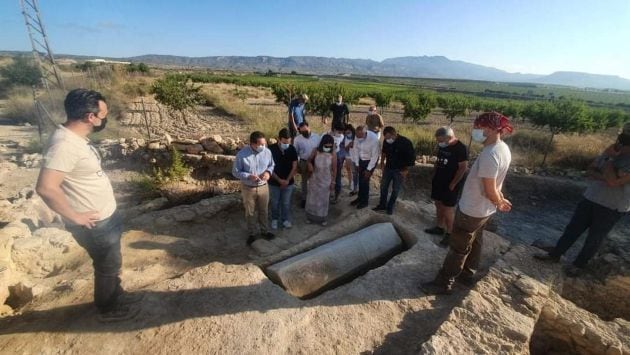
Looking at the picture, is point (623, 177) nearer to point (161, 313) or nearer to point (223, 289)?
point (223, 289)

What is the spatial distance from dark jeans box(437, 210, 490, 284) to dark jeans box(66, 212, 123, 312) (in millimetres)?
3478

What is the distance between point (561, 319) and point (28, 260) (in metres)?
6.71

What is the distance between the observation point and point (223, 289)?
355cm

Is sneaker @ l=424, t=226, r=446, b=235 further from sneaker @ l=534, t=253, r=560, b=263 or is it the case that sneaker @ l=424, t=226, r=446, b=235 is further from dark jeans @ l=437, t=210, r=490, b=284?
dark jeans @ l=437, t=210, r=490, b=284

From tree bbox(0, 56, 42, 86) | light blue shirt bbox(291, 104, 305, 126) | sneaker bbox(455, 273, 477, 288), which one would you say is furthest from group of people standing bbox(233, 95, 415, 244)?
tree bbox(0, 56, 42, 86)

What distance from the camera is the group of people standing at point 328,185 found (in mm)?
2578

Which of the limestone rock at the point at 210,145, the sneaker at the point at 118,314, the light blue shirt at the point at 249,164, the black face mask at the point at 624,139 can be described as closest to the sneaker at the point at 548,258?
the black face mask at the point at 624,139

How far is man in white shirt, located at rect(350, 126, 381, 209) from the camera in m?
5.86

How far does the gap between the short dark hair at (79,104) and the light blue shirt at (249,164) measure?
88.3 inches

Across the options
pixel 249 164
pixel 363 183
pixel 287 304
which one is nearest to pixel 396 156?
pixel 363 183

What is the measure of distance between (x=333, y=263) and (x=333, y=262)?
13 mm

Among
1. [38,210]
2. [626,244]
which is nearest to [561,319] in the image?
[626,244]

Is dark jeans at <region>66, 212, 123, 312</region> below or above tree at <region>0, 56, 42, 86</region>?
below

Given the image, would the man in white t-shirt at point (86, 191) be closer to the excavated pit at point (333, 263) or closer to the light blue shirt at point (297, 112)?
the excavated pit at point (333, 263)
